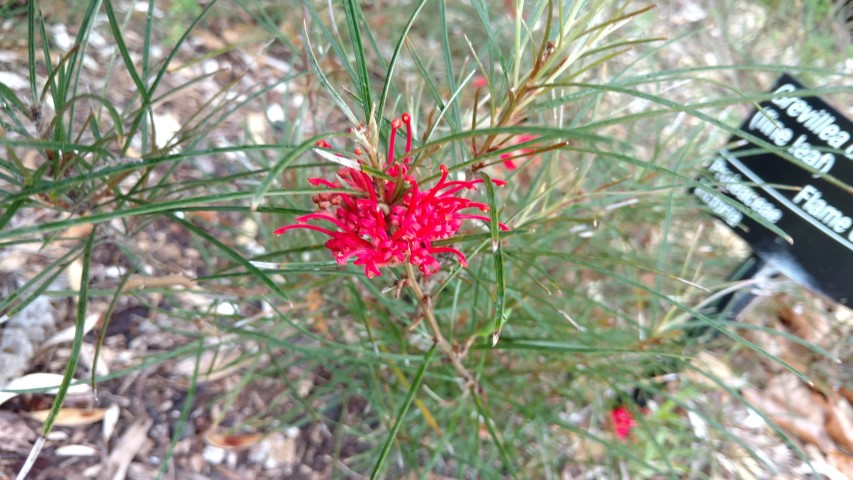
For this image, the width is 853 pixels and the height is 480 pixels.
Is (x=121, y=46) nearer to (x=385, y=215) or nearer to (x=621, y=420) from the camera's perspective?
(x=385, y=215)

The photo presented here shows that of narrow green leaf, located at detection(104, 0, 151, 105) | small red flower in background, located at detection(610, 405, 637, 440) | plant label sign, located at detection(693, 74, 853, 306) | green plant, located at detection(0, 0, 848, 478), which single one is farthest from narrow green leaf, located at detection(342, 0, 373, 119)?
small red flower in background, located at detection(610, 405, 637, 440)

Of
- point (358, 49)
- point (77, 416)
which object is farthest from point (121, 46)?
point (77, 416)

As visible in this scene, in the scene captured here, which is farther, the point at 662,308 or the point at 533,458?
the point at 662,308

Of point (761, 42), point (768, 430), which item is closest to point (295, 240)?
point (768, 430)

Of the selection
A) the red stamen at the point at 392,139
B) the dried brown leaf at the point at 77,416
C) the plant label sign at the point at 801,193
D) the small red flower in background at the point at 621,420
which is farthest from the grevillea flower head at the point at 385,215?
the small red flower in background at the point at 621,420

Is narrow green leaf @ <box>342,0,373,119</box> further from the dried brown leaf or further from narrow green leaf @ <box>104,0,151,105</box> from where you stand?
the dried brown leaf

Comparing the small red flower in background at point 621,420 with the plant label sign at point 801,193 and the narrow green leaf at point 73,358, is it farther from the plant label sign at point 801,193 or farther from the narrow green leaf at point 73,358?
the narrow green leaf at point 73,358

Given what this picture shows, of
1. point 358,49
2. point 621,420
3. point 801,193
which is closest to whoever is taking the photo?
point 358,49

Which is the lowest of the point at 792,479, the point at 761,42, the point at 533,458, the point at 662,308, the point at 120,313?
the point at 792,479

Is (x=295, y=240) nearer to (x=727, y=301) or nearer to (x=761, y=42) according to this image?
(x=727, y=301)
